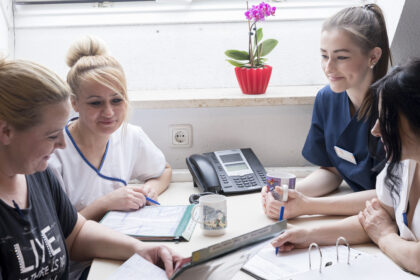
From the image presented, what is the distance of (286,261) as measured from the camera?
111 cm

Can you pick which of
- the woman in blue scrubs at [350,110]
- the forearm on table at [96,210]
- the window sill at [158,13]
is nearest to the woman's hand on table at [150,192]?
the forearm on table at [96,210]

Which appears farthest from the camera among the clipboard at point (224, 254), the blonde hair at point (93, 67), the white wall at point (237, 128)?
the white wall at point (237, 128)

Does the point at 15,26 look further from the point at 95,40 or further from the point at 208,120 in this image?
the point at 208,120

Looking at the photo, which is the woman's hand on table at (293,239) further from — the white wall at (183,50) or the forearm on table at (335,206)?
the white wall at (183,50)

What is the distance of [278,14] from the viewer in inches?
84.0

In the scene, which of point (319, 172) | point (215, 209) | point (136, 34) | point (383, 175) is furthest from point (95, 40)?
point (383, 175)

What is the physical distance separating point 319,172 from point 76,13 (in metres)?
1.34

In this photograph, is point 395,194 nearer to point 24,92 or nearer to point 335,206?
point 335,206

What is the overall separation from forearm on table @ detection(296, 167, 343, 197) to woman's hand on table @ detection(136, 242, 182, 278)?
2.09 ft

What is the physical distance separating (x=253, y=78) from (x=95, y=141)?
0.72 metres

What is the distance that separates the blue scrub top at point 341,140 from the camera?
1.53 m

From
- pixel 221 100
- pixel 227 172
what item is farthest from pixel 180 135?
pixel 227 172

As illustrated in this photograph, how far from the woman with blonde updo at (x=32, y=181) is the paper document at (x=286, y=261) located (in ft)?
0.63

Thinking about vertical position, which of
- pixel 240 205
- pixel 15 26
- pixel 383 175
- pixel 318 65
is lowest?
pixel 240 205
